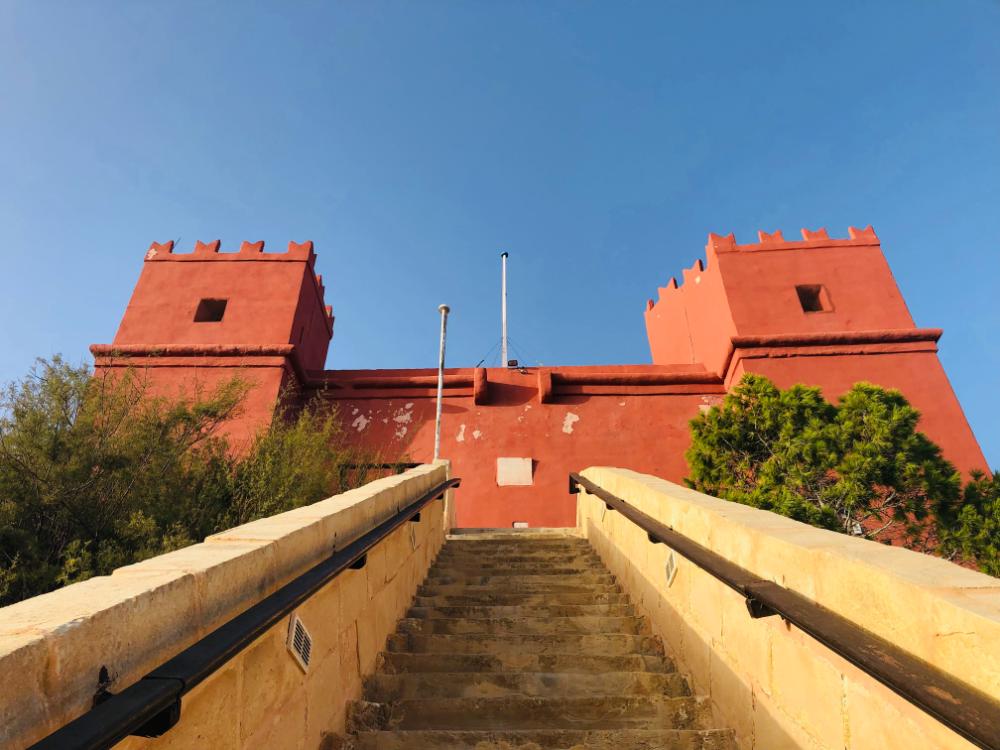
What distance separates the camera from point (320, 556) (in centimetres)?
253

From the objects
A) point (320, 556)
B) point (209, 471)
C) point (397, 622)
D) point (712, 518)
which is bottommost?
point (397, 622)

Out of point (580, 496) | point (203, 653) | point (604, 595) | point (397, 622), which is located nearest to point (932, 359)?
point (580, 496)

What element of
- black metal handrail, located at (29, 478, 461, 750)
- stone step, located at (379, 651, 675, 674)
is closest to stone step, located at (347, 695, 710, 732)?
stone step, located at (379, 651, 675, 674)

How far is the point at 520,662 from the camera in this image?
3.26 metres

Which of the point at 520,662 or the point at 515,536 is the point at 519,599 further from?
the point at 515,536

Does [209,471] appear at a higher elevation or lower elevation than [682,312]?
lower

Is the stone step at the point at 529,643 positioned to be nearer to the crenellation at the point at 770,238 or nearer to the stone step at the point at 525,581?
the stone step at the point at 525,581

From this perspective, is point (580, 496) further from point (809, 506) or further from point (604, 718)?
point (604, 718)

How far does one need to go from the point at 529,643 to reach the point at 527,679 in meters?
0.47

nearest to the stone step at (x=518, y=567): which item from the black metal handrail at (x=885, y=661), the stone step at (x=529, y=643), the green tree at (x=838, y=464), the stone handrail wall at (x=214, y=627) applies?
the stone step at (x=529, y=643)

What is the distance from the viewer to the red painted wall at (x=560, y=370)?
9.91m

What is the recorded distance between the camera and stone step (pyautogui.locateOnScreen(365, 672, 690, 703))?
116 inches

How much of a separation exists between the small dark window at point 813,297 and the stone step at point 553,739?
10111 millimetres

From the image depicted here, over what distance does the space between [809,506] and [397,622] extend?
4.86 metres
